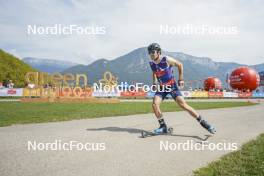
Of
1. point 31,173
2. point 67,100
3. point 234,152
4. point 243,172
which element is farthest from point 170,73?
point 67,100

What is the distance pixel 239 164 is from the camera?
15.6 ft

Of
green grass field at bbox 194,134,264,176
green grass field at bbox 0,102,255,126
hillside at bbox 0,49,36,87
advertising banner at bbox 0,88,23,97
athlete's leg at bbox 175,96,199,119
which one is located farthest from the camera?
hillside at bbox 0,49,36,87

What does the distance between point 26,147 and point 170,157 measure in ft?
8.42

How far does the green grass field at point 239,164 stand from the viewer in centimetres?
429

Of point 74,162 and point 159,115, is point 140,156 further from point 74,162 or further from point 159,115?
point 159,115

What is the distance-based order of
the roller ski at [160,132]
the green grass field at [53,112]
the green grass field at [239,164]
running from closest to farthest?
the green grass field at [239,164]
the roller ski at [160,132]
the green grass field at [53,112]

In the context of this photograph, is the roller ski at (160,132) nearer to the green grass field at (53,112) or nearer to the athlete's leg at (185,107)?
the athlete's leg at (185,107)

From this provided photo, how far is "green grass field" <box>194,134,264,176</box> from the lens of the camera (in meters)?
4.29

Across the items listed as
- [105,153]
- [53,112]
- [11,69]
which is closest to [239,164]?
[105,153]

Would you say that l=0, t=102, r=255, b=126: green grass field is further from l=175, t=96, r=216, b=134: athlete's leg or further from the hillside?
the hillside

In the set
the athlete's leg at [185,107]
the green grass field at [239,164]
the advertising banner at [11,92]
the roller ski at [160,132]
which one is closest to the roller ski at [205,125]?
the athlete's leg at [185,107]

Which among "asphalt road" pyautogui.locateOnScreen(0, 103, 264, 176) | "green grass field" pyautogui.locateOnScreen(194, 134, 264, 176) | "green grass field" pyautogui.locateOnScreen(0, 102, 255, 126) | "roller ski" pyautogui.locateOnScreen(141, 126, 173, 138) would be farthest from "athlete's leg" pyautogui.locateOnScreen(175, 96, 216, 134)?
"green grass field" pyautogui.locateOnScreen(0, 102, 255, 126)

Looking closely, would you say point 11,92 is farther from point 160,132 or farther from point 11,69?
point 160,132

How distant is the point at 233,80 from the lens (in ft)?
168
